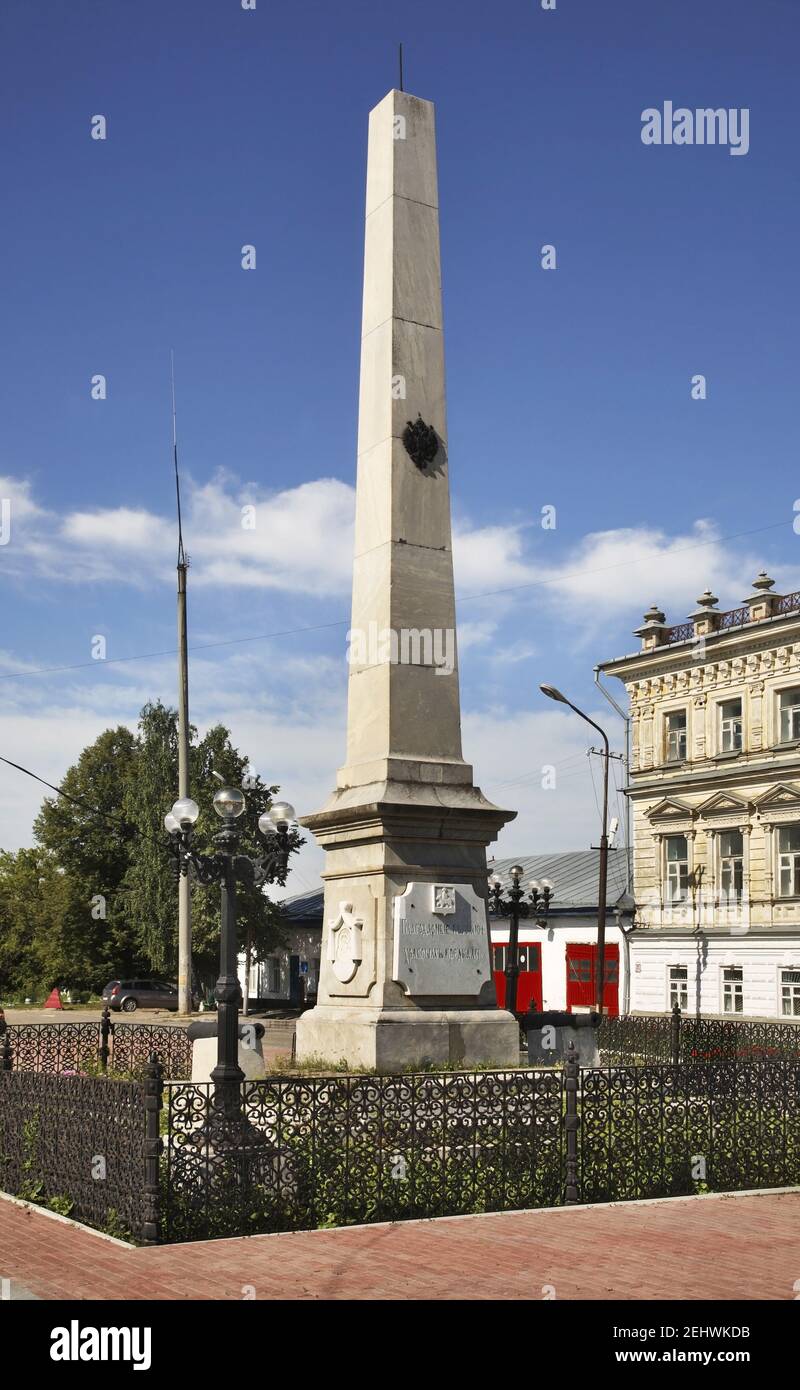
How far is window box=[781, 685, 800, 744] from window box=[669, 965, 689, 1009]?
25.7ft

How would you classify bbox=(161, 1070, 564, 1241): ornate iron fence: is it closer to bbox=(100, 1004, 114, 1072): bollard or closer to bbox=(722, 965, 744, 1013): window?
bbox=(100, 1004, 114, 1072): bollard

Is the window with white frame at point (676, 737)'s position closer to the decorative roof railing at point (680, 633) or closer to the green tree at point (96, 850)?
the decorative roof railing at point (680, 633)

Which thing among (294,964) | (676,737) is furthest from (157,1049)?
(294,964)

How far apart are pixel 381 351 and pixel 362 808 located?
5.18 metres

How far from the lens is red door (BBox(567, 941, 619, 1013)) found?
44812mm

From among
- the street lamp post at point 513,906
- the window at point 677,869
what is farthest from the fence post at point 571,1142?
the window at point 677,869

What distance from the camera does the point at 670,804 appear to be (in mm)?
42562

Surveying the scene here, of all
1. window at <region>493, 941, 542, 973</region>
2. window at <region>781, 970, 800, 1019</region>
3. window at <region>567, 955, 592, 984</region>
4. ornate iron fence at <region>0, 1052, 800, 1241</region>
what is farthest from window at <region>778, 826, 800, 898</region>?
ornate iron fence at <region>0, 1052, 800, 1241</region>

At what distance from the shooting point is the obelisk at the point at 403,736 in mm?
14227

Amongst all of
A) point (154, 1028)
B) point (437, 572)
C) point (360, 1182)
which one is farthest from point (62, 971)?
point (360, 1182)

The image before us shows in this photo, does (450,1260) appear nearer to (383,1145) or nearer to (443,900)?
(383,1145)

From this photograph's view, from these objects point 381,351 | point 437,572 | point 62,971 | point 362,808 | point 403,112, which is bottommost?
point 62,971

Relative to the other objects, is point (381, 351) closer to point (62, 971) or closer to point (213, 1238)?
point (213, 1238)

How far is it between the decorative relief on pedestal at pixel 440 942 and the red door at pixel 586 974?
31.0 meters
